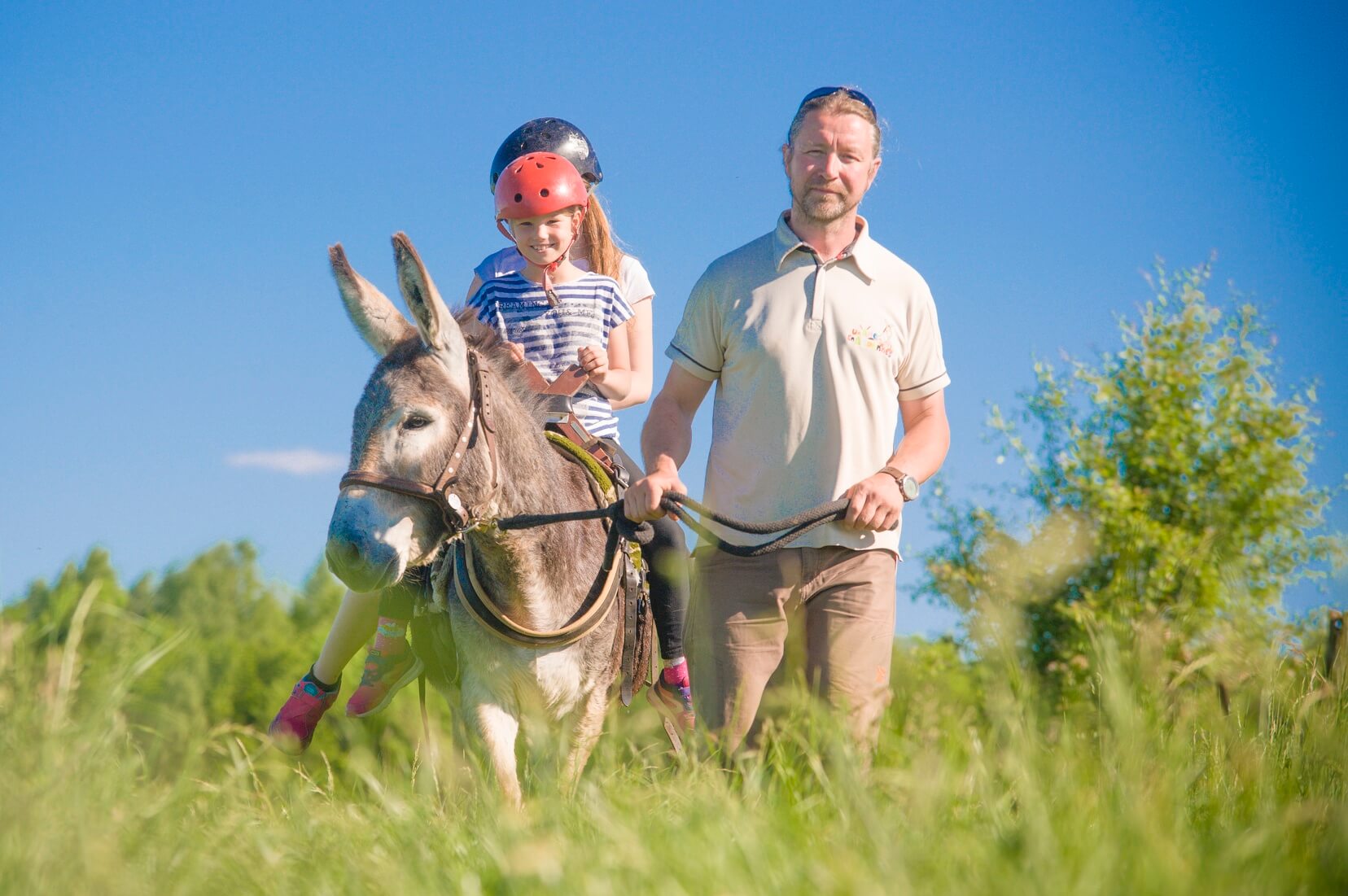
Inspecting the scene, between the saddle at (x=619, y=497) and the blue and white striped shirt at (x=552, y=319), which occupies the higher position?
the blue and white striped shirt at (x=552, y=319)

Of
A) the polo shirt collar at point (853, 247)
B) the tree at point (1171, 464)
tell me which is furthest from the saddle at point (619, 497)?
the tree at point (1171, 464)

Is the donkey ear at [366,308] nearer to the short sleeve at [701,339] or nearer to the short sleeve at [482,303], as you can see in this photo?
the short sleeve at [482,303]

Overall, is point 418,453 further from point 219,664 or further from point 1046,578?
point 1046,578

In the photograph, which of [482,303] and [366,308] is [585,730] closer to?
[366,308]

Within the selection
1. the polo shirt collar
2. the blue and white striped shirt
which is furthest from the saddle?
the polo shirt collar

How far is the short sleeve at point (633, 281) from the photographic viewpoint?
6078 mm

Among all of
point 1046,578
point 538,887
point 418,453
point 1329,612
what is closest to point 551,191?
point 418,453

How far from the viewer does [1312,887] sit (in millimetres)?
1912

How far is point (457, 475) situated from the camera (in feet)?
13.8

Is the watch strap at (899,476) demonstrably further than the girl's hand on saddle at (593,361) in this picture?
No

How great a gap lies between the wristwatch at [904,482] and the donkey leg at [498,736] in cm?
188

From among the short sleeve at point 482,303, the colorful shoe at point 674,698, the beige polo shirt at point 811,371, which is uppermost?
the short sleeve at point 482,303

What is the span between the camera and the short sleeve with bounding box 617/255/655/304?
239 inches

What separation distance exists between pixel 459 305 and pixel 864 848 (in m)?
3.47
